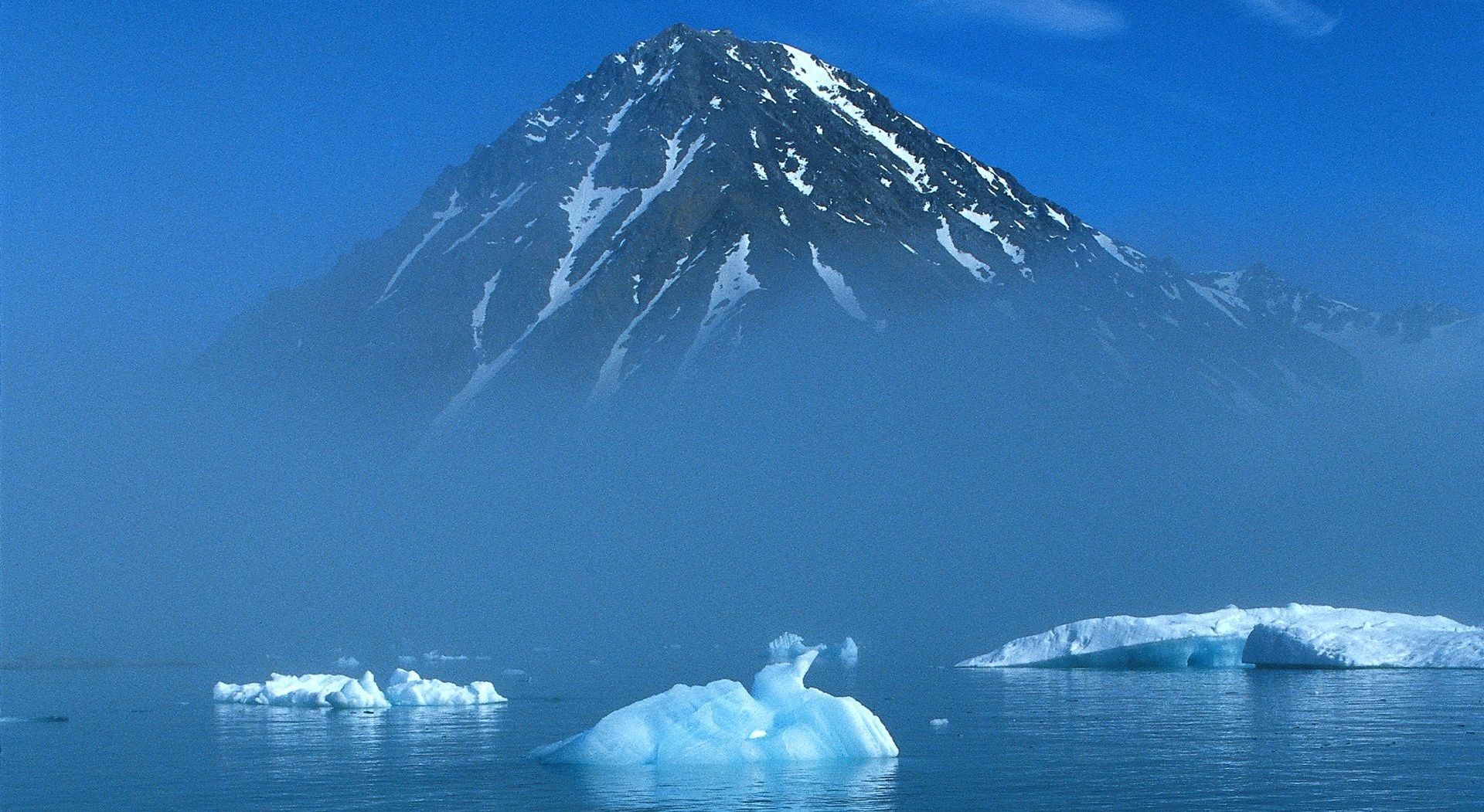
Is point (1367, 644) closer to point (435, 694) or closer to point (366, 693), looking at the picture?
point (435, 694)

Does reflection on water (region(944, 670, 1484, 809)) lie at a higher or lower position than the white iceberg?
lower

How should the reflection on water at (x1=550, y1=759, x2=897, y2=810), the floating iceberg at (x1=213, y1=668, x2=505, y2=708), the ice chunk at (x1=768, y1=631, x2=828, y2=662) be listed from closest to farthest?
the reflection on water at (x1=550, y1=759, x2=897, y2=810)
the floating iceberg at (x1=213, y1=668, x2=505, y2=708)
the ice chunk at (x1=768, y1=631, x2=828, y2=662)

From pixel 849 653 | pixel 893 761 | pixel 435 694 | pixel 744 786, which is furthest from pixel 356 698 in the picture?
pixel 849 653

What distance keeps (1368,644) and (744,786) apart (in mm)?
59096

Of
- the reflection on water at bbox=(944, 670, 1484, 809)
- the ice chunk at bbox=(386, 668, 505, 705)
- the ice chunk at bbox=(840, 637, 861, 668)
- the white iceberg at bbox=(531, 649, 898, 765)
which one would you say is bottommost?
the reflection on water at bbox=(944, 670, 1484, 809)

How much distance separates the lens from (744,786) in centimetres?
3700

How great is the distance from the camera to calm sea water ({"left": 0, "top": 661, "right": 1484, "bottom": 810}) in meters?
35.7

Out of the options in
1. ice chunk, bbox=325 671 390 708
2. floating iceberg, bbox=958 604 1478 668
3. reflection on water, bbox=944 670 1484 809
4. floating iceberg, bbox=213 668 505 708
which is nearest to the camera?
reflection on water, bbox=944 670 1484 809

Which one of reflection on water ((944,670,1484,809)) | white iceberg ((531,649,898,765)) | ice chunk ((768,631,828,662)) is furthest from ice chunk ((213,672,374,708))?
ice chunk ((768,631,828,662))

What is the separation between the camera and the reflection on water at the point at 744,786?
1341 inches

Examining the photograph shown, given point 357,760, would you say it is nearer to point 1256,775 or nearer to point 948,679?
point 1256,775

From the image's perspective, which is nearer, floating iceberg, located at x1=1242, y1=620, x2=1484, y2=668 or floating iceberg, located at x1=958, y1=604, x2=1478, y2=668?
floating iceberg, located at x1=1242, y1=620, x2=1484, y2=668

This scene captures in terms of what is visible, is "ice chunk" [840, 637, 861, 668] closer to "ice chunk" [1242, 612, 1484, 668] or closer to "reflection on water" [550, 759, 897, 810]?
"ice chunk" [1242, 612, 1484, 668]

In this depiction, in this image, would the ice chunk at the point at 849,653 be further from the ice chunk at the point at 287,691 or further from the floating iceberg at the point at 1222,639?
the ice chunk at the point at 287,691
